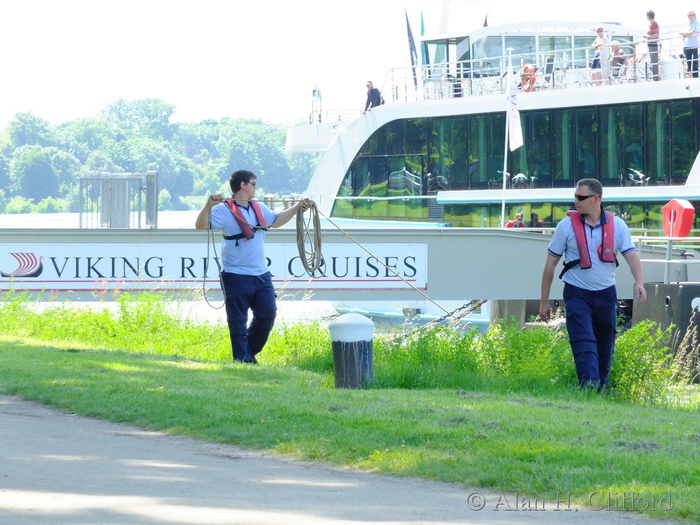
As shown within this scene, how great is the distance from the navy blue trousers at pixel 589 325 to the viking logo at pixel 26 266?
29.0 feet

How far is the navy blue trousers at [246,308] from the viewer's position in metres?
9.41

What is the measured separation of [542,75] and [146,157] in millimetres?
119611

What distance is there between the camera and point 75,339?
39.2 ft

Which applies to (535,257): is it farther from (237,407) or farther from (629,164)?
(237,407)

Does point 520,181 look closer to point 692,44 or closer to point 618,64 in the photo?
point 618,64

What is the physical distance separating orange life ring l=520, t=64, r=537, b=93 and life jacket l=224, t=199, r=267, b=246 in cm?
1518

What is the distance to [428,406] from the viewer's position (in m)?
6.90

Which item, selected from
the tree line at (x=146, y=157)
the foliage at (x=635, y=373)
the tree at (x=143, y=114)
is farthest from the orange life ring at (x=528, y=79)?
the tree at (x=143, y=114)

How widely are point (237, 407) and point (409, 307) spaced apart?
19441 millimetres

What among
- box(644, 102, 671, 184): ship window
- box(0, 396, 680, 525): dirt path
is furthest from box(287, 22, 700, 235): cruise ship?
box(0, 396, 680, 525): dirt path

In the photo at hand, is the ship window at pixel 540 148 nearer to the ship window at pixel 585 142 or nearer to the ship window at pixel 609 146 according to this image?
the ship window at pixel 585 142

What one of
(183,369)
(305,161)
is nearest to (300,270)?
(183,369)

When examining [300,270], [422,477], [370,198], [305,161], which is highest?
[305,161]

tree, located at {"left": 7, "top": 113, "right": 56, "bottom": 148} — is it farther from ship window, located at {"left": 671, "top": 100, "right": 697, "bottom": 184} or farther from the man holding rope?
the man holding rope
